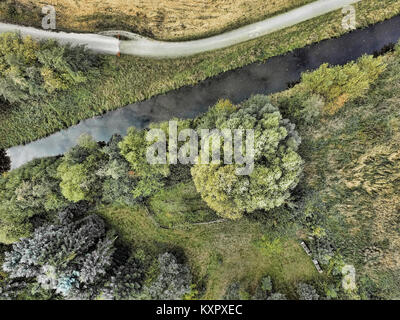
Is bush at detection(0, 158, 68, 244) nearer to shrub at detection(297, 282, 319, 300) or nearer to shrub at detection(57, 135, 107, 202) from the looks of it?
shrub at detection(57, 135, 107, 202)

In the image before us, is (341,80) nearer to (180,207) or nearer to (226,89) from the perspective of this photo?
(226,89)

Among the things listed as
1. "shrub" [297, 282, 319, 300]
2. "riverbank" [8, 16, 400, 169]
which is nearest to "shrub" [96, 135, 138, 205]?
"riverbank" [8, 16, 400, 169]

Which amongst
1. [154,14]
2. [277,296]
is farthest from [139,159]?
[277,296]

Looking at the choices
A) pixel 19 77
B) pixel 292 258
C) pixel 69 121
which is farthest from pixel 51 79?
pixel 292 258

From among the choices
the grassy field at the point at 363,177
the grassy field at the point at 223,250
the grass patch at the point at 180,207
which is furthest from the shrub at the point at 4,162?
the grassy field at the point at 363,177

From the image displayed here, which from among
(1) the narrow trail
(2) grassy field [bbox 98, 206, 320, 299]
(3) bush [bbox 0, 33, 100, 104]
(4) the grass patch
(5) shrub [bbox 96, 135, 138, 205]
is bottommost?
(2) grassy field [bbox 98, 206, 320, 299]
